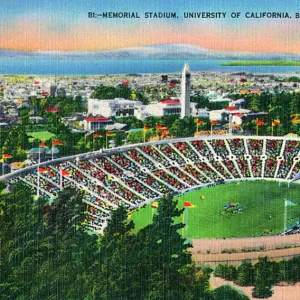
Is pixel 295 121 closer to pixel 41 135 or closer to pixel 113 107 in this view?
pixel 113 107

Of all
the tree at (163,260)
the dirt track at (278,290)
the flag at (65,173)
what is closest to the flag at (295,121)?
the flag at (65,173)

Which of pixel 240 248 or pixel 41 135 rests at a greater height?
pixel 41 135

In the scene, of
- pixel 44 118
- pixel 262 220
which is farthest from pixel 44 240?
pixel 44 118

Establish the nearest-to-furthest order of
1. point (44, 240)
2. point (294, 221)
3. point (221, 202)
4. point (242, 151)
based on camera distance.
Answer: point (44, 240) < point (294, 221) < point (221, 202) < point (242, 151)

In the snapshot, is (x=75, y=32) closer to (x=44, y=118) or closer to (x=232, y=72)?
(x=44, y=118)

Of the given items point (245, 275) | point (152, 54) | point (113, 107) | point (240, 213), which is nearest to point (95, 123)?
point (113, 107)

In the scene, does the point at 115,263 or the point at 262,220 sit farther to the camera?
the point at 262,220

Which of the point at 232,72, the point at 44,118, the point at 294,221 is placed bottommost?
the point at 294,221
